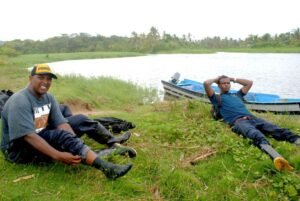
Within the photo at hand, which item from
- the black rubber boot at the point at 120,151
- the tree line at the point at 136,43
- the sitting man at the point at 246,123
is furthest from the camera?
the tree line at the point at 136,43

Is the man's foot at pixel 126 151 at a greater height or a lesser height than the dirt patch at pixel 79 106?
greater

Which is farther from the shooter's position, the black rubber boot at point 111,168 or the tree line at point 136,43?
the tree line at point 136,43

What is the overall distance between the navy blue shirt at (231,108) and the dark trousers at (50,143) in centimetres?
299

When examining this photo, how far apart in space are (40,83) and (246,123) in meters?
3.18

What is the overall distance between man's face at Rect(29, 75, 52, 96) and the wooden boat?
21.9 ft

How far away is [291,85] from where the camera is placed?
1902 cm

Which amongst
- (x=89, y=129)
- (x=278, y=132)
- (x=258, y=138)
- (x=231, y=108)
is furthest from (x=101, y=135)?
(x=278, y=132)

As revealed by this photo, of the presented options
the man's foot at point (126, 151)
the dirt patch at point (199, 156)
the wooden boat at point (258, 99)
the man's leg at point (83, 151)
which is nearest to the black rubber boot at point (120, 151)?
the man's foot at point (126, 151)

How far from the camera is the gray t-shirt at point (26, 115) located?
334 centimetres

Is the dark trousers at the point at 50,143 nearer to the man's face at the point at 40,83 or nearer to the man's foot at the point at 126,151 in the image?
the man's face at the point at 40,83

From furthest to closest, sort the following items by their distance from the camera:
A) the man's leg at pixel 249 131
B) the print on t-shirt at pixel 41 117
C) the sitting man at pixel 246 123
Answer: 1. the man's leg at pixel 249 131
2. the sitting man at pixel 246 123
3. the print on t-shirt at pixel 41 117

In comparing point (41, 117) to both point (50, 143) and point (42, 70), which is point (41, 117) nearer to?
point (50, 143)

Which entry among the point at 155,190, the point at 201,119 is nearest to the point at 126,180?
the point at 155,190

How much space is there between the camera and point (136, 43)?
2876 inches
